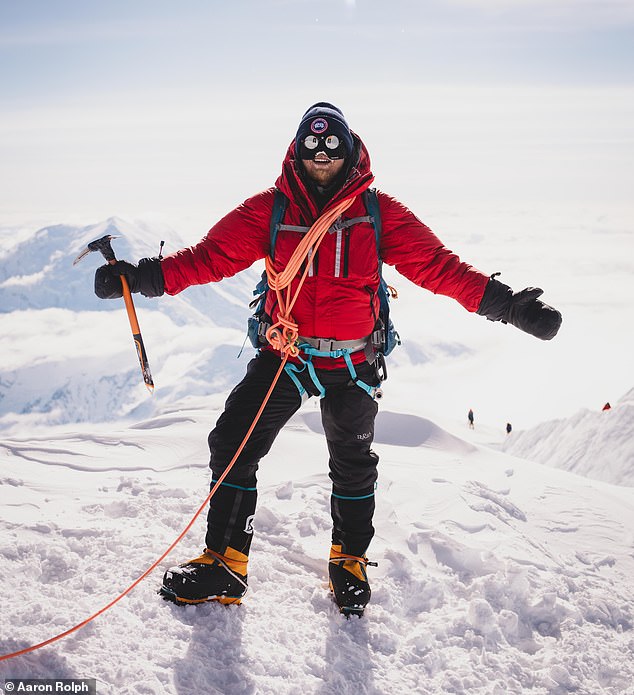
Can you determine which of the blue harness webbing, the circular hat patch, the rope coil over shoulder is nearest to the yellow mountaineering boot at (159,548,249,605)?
the blue harness webbing

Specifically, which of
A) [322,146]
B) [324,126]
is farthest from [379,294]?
[324,126]

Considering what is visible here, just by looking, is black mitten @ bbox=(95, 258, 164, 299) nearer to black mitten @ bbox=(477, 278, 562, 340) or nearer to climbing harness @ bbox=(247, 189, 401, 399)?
climbing harness @ bbox=(247, 189, 401, 399)

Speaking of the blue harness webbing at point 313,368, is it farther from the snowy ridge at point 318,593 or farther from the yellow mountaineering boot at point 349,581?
the snowy ridge at point 318,593

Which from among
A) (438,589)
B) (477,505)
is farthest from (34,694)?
(477,505)

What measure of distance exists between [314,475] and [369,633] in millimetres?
2439

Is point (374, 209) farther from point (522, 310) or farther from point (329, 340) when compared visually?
point (522, 310)

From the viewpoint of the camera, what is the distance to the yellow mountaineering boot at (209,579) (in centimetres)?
324

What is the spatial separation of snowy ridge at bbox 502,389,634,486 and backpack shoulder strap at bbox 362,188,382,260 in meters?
9.61

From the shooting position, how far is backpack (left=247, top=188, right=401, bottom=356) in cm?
356

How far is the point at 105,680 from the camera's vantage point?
2.55m

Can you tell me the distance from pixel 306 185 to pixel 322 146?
258mm

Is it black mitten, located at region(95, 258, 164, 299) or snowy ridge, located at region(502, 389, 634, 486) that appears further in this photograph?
snowy ridge, located at region(502, 389, 634, 486)

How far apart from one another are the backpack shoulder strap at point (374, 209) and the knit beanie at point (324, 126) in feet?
0.98

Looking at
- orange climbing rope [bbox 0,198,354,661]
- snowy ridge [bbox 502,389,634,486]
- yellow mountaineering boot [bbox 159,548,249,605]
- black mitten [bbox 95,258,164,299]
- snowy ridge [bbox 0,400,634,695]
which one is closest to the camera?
snowy ridge [bbox 0,400,634,695]
